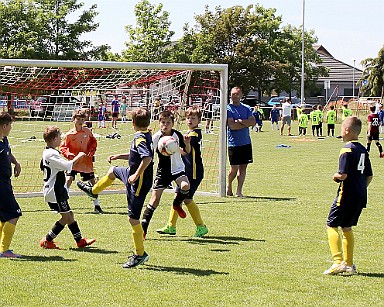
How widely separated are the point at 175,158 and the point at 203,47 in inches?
2437

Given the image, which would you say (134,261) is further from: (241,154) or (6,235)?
(241,154)

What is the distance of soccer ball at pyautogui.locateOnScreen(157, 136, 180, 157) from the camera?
933cm

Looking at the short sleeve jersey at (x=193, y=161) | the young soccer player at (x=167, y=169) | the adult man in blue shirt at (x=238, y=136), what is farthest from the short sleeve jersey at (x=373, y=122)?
the young soccer player at (x=167, y=169)

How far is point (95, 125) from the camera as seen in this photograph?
1755 centimetres

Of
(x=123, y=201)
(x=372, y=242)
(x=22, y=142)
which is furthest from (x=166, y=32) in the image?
(x=372, y=242)

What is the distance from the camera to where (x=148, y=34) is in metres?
65.9

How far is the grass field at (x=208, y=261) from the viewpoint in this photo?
696 centimetres

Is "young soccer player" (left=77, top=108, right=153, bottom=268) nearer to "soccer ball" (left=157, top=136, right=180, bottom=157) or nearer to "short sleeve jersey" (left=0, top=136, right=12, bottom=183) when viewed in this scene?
"soccer ball" (left=157, top=136, right=180, bottom=157)

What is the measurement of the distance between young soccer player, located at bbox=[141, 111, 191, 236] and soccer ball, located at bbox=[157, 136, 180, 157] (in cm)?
11

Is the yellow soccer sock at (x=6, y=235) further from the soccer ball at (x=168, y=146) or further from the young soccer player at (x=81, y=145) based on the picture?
the young soccer player at (x=81, y=145)

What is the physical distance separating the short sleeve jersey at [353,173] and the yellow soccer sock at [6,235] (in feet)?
11.3

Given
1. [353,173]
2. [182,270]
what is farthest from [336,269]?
[182,270]

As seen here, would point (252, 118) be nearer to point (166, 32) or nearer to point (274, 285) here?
point (274, 285)

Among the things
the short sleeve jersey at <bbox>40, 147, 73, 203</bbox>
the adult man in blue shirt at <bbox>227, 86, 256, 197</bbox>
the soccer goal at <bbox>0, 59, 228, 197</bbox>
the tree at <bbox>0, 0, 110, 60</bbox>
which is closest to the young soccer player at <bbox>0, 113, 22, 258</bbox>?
the short sleeve jersey at <bbox>40, 147, 73, 203</bbox>
